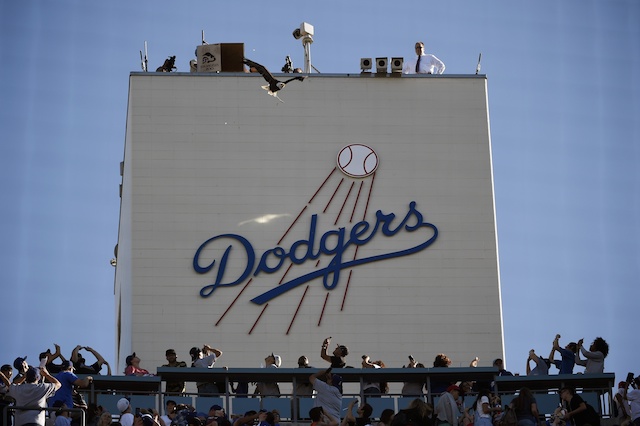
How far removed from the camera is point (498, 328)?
129ft

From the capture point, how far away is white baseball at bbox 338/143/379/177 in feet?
132

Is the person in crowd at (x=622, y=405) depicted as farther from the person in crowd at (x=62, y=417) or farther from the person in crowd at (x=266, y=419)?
the person in crowd at (x=62, y=417)

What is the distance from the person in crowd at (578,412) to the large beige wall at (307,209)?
11.1 metres

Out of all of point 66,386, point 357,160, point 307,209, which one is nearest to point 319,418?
point 66,386

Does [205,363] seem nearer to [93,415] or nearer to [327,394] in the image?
[93,415]

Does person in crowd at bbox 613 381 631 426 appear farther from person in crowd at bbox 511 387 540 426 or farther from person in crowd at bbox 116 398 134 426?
person in crowd at bbox 116 398 134 426

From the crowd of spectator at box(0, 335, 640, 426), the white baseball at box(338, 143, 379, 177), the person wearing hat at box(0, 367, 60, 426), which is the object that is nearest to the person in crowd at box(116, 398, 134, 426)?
the crowd of spectator at box(0, 335, 640, 426)

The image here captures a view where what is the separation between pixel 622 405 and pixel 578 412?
236cm

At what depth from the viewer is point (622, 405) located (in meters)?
29.1

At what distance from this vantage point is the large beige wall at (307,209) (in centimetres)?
3878

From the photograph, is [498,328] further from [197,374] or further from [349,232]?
[197,374]

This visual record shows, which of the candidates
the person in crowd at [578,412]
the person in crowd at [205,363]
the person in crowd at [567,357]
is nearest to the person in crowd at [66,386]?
the person in crowd at [205,363]

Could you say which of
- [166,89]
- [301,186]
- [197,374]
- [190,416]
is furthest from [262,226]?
[190,416]

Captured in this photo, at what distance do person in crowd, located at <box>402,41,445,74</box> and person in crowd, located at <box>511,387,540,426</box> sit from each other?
16.5 m
